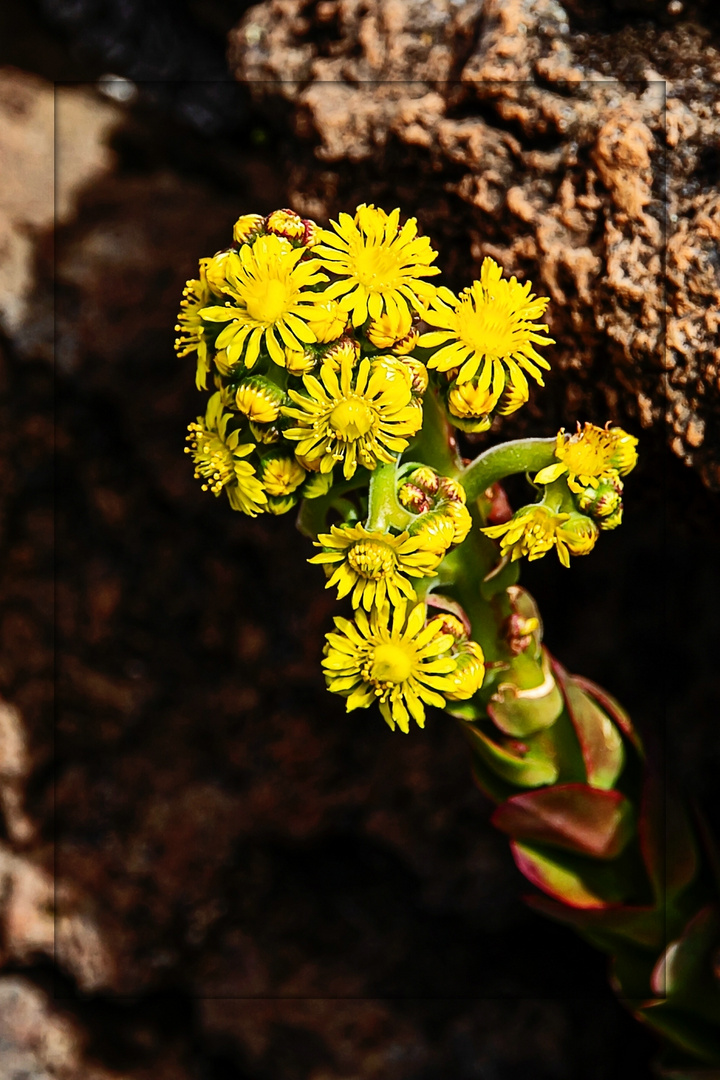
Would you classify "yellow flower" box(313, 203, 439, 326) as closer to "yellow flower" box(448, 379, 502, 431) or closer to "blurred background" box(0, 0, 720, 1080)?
"yellow flower" box(448, 379, 502, 431)

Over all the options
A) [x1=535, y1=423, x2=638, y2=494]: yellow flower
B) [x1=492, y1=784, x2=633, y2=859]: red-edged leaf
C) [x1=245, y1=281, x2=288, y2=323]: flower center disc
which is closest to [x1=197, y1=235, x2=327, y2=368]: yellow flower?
[x1=245, y1=281, x2=288, y2=323]: flower center disc

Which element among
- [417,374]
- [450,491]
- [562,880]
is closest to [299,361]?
[417,374]

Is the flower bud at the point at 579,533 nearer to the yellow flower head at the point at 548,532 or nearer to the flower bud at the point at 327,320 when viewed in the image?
the yellow flower head at the point at 548,532

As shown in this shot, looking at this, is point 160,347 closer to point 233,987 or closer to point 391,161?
point 391,161

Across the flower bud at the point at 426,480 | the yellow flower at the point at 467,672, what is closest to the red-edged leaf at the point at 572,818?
the yellow flower at the point at 467,672

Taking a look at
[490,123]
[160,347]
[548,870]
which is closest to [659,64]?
[490,123]
